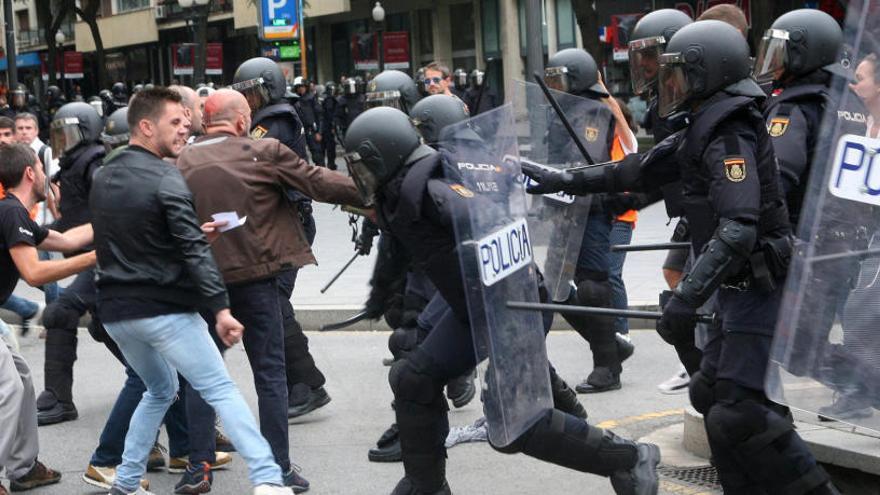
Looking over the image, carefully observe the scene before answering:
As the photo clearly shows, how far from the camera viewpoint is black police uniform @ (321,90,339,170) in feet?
82.9

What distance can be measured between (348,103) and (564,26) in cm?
1448

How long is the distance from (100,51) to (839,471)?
1565 inches

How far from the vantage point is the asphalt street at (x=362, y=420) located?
577cm

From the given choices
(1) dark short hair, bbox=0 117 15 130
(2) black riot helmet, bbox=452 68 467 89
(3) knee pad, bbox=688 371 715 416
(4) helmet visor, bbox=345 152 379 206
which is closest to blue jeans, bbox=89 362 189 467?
(4) helmet visor, bbox=345 152 379 206

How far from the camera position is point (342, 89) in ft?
85.0

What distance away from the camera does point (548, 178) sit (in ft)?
16.5

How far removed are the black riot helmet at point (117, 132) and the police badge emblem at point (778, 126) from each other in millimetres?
3097

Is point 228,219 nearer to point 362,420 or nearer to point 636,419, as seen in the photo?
point 362,420

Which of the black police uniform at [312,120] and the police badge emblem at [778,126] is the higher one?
the police badge emblem at [778,126]

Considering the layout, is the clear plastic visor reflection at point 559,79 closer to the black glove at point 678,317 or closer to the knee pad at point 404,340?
the knee pad at point 404,340

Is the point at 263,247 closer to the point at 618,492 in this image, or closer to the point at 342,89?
the point at 618,492

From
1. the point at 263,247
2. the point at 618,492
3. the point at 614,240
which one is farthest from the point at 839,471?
the point at 614,240

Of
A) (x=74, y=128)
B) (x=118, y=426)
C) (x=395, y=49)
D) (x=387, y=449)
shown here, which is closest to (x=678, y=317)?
(x=387, y=449)

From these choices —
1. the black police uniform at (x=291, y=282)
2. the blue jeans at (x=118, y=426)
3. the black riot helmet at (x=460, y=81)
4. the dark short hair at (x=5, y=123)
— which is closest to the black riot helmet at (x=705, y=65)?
the blue jeans at (x=118, y=426)
